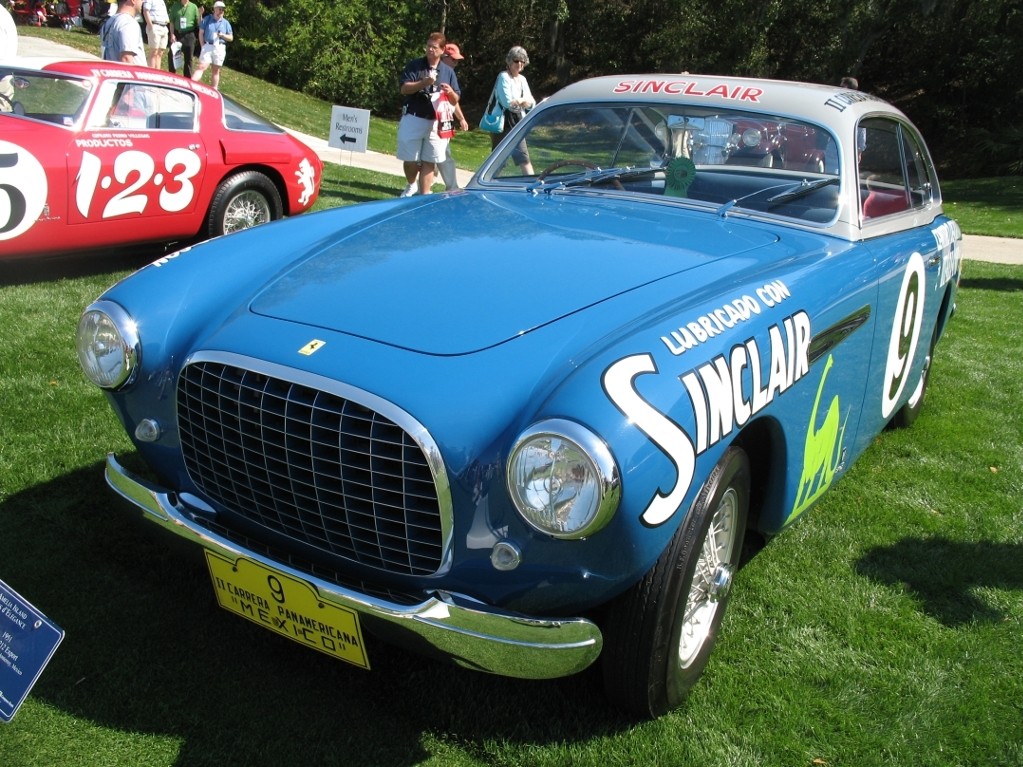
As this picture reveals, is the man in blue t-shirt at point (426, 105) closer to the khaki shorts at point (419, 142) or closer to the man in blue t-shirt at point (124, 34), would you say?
the khaki shorts at point (419, 142)

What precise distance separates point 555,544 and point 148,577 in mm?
1630

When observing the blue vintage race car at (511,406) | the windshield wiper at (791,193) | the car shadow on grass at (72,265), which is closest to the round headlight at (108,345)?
the blue vintage race car at (511,406)

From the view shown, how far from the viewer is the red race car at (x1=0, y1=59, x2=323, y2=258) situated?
5.86m

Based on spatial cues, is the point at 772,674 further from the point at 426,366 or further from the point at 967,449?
the point at 967,449

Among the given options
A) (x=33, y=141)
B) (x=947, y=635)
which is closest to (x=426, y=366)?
(x=947, y=635)

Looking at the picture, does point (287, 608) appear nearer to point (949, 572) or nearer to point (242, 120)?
point (949, 572)

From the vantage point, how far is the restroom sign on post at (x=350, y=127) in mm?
12195

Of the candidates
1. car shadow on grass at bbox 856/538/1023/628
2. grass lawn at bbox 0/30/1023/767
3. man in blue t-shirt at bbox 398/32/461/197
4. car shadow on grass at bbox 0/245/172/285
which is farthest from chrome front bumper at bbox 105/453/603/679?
man in blue t-shirt at bbox 398/32/461/197

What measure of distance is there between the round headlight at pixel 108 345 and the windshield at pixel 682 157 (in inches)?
70.9

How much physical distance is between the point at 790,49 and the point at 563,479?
2607 centimetres

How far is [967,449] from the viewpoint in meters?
4.73

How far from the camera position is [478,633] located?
2.16 m

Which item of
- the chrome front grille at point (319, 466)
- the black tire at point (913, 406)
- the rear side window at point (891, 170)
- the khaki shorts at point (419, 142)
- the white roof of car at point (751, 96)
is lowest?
the black tire at point (913, 406)

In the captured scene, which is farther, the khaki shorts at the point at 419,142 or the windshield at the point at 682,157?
the khaki shorts at the point at 419,142
